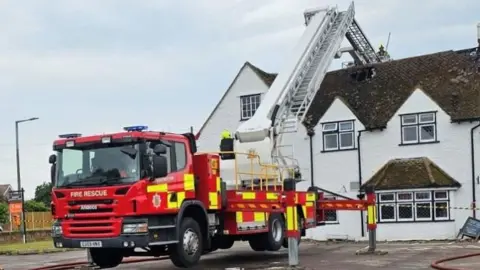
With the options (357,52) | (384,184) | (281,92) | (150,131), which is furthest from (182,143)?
(357,52)

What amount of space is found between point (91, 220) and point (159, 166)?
1.68 metres

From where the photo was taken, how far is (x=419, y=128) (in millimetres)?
29406

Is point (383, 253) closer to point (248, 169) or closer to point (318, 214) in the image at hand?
point (318, 214)

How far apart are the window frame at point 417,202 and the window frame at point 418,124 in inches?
88.0

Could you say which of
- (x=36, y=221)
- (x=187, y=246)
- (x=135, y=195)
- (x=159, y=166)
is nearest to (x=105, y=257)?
(x=187, y=246)

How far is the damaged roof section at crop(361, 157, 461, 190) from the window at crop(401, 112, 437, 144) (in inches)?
33.4

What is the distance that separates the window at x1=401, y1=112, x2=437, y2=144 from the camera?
29031 mm

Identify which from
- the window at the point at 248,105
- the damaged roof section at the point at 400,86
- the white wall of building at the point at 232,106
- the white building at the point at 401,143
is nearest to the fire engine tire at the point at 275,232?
the white building at the point at 401,143

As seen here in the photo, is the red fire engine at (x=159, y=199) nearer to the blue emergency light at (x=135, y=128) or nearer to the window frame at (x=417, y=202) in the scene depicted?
the blue emergency light at (x=135, y=128)

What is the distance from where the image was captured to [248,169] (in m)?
17.0

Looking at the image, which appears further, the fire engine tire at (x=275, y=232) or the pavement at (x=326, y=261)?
the fire engine tire at (x=275, y=232)

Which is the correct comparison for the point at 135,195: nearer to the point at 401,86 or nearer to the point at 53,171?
the point at 53,171

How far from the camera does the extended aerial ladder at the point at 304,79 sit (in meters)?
21.3

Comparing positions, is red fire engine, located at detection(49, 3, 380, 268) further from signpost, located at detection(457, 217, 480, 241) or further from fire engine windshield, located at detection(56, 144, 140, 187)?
signpost, located at detection(457, 217, 480, 241)
